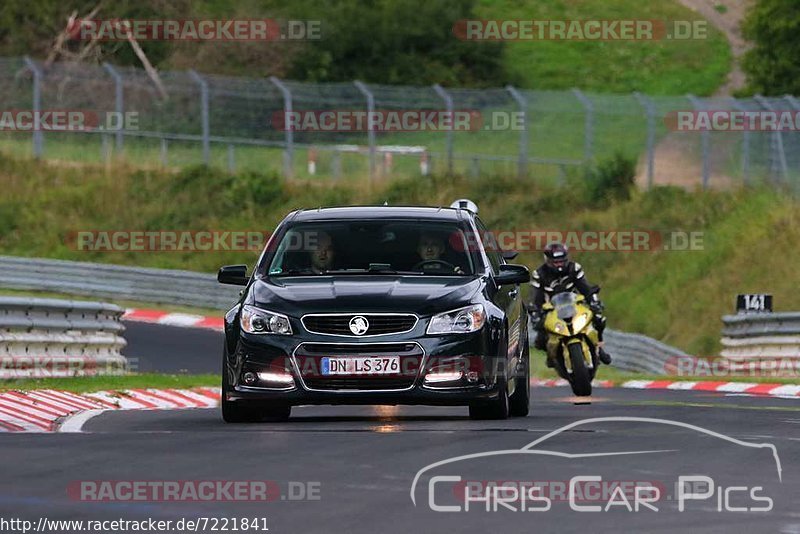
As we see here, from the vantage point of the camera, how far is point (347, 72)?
75562 millimetres

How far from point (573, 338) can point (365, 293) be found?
220 inches

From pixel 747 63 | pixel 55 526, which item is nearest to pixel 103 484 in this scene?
pixel 55 526

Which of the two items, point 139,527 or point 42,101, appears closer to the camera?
point 139,527

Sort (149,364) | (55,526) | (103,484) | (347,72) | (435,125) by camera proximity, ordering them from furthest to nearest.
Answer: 1. (347,72)
2. (435,125)
3. (149,364)
4. (103,484)
5. (55,526)

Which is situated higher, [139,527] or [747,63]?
[747,63]

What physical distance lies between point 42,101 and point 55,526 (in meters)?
39.1

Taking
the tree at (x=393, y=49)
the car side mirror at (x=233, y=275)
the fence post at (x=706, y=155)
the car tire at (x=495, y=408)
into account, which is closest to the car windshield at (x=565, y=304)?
the car tire at (x=495, y=408)

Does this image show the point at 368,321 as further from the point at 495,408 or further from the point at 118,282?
the point at 118,282

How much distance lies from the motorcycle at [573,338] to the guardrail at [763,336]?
7.29m

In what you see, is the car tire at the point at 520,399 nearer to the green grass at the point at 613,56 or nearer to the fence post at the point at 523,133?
the fence post at the point at 523,133

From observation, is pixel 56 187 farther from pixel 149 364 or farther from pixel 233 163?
pixel 149 364

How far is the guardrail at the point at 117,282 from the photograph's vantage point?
38125 mm

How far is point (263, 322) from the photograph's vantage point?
14.5 meters

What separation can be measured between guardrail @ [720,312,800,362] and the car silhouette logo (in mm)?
13454
